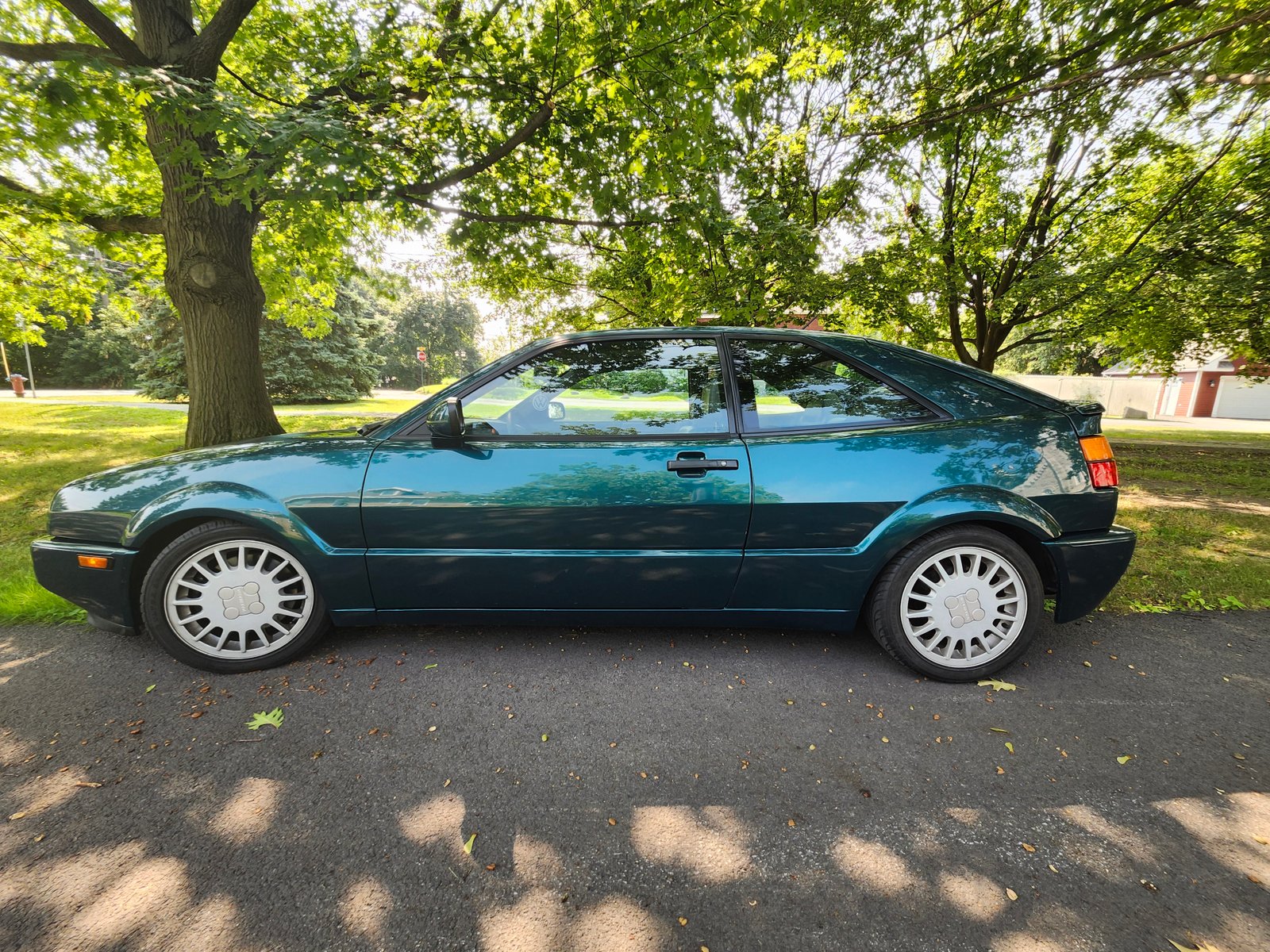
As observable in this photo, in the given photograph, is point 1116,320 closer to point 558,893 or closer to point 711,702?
point 711,702

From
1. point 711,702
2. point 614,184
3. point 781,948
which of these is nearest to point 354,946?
point 781,948

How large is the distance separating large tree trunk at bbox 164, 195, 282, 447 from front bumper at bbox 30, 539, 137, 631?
4.28 m

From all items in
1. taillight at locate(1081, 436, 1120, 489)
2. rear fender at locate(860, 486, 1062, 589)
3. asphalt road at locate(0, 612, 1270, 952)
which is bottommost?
asphalt road at locate(0, 612, 1270, 952)

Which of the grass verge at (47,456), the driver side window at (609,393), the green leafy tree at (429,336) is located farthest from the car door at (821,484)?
the green leafy tree at (429,336)

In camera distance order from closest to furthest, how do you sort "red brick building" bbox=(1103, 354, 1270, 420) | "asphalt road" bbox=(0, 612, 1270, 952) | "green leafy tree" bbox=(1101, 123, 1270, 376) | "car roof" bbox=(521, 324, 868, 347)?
1. "asphalt road" bbox=(0, 612, 1270, 952)
2. "car roof" bbox=(521, 324, 868, 347)
3. "green leafy tree" bbox=(1101, 123, 1270, 376)
4. "red brick building" bbox=(1103, 354, 1270, 420)

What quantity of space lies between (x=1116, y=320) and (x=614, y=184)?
920cm

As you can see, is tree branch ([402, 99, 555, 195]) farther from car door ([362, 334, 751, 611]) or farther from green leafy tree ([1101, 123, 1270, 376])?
green leafy tree ([1101, 123, 1270, 376])

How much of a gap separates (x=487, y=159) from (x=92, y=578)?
20.3 feet

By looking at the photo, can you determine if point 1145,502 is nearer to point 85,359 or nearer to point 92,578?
point 92,578

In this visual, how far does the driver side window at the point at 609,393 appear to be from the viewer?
2562 millimetres

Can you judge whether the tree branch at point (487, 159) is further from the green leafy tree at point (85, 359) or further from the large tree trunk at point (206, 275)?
the green leafy tree at point (85, 359)

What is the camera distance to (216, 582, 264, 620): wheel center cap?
8.21 feet

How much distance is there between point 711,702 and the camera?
7.56ft

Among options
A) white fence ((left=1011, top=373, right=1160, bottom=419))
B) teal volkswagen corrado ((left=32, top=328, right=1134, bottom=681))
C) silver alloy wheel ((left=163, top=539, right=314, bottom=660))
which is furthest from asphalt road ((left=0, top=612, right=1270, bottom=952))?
white fence ((left=1011, top=373, right=1160, bottom=419))
